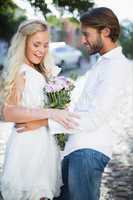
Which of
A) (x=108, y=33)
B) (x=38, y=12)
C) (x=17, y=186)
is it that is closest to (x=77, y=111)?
(x=108, y=33)

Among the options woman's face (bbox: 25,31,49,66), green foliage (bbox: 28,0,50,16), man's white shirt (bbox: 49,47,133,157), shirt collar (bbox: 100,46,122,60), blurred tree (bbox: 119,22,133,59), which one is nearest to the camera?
man's white shirt (bbox: 49,47,133,157)

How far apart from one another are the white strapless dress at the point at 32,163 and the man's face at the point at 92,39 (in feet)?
1.56

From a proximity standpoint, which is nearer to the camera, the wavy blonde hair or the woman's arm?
the woman's arm

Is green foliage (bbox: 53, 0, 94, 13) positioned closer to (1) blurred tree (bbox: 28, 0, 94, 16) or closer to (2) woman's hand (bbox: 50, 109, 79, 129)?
(1) blurred tree (bbox: 28, 0, 94, 16)

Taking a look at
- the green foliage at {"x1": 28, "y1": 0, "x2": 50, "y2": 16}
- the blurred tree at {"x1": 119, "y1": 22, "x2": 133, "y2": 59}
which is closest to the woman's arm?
the green foliage at {"x1": 28, "y1": 0, "x2": 50, "y2": 16}

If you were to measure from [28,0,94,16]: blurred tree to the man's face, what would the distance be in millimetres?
2610

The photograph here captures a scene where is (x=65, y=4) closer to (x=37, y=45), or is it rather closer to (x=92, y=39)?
(x=37, y=45)

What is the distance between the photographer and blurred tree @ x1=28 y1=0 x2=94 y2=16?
6090 mm

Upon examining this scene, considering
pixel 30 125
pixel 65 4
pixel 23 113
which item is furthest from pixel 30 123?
pixel 65 4

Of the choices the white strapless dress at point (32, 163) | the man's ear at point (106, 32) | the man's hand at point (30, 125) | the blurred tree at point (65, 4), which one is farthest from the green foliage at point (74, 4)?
the man's ear at point (106, 32)

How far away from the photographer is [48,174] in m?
3.92

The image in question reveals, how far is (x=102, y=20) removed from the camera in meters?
3.45

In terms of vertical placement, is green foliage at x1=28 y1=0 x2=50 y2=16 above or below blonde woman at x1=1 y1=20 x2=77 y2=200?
above

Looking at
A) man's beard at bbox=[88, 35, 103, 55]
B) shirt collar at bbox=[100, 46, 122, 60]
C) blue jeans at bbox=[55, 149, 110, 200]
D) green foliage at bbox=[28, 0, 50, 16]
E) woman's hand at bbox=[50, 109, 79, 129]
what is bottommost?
blue jeans at bbox=[55, 149, 110, 200]
